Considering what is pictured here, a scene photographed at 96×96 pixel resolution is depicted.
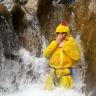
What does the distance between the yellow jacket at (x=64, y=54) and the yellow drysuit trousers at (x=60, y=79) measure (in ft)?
0.31

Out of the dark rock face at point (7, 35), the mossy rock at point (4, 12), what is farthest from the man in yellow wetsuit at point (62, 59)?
the mossy rock at point (4, 12)

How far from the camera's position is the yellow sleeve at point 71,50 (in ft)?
20.8

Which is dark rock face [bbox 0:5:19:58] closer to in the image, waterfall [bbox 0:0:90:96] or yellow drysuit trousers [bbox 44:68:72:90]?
waterfall [bbox 0:0:90:96]

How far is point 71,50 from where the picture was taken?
21.0 ft

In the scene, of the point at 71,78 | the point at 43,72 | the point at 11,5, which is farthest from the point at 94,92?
the point at 11,5

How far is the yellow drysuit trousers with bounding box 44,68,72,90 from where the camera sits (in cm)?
623

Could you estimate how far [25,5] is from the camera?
27.6 ft

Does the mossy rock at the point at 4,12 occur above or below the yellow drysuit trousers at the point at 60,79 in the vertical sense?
above

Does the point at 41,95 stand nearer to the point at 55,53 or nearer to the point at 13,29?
the point at 55,53

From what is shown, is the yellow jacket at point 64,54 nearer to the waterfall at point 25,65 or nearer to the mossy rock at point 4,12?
the waterfall at point 25,65

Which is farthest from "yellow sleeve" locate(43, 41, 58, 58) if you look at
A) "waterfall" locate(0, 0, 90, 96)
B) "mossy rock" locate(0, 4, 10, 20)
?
"mossy rock" locate(0, 4, 10, 20)

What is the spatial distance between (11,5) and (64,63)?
8.11ft

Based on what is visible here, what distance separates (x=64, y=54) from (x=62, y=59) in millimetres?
108

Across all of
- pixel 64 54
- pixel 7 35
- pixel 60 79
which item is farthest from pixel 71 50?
pixel 7 35
